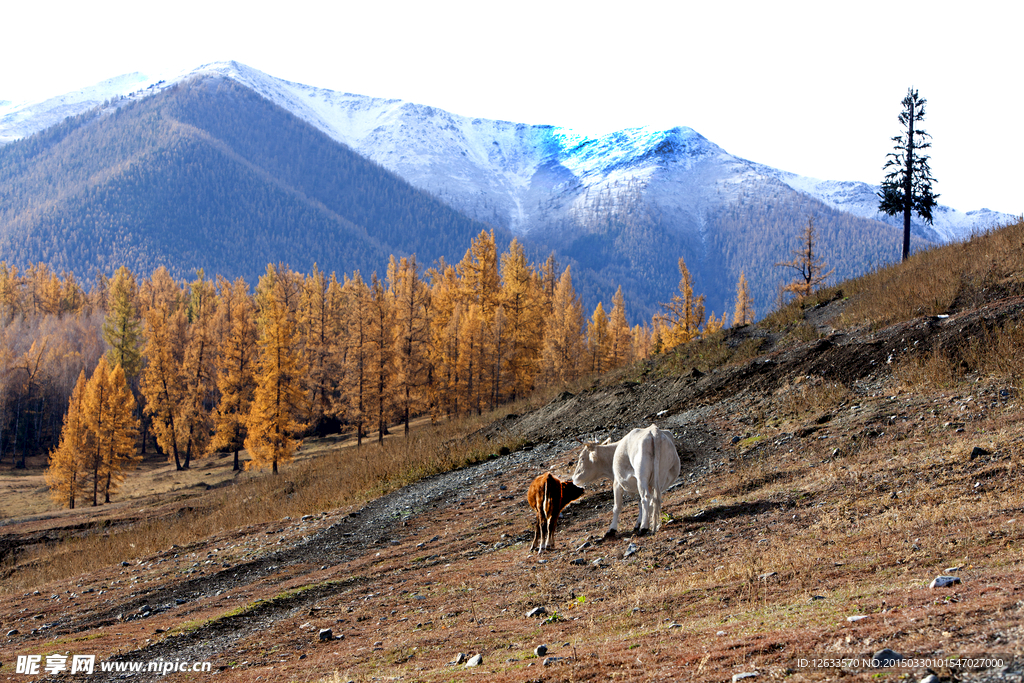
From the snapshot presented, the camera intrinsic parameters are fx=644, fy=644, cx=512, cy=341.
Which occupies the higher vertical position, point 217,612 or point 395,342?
point 395,342

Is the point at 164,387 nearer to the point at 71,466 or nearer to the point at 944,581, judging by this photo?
the point at 71,466

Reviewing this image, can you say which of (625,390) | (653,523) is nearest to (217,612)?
(653,523)

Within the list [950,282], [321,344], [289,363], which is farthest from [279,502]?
[321,344]

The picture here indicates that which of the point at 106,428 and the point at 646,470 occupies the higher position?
the point at 646,470

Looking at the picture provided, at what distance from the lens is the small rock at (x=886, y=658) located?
3.58 m

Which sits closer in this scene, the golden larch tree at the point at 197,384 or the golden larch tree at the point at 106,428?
the golden larch tree at the point at 106,428

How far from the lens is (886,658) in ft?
11.9

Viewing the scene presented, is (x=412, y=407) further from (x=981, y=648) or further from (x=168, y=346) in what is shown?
(x=981, y=648)

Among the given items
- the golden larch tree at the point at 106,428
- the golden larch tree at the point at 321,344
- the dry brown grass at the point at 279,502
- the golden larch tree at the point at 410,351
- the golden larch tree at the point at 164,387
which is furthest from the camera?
the golden larch tree at the point at 321,344

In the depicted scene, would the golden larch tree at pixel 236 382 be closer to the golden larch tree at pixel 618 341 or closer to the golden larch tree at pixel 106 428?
the golden larch tree at pixel 106 428

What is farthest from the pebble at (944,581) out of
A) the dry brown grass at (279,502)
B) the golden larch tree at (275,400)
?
the golden larch tree at (275,400)

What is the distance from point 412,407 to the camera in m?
49.9

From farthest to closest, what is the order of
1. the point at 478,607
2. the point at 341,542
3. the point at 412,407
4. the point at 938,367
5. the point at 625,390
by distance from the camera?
the point at 412,407 → the point at 625,390 → the point at 341,542 → the point at 938,367 → the point at 478,607

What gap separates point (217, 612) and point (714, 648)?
29.6 feet
